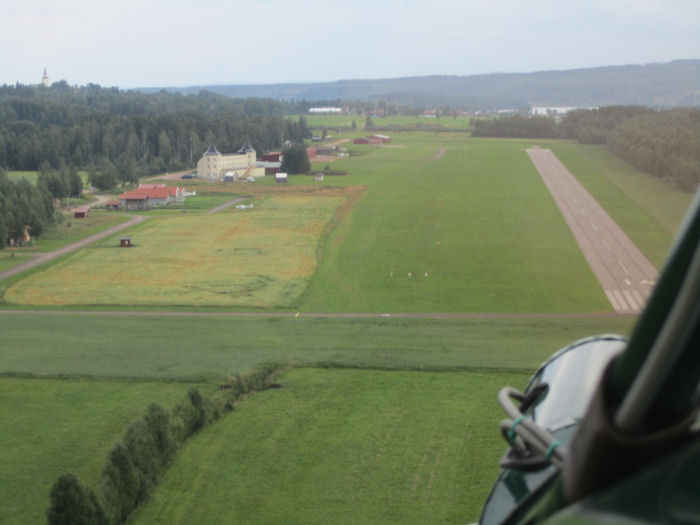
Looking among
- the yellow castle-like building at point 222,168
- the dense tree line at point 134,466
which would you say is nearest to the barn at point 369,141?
the yellow castle-like building at point 222,168

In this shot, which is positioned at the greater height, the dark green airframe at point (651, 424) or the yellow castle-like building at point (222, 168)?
the dark green airframe at point (651, 424)

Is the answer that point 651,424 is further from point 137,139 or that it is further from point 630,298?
point 137,139

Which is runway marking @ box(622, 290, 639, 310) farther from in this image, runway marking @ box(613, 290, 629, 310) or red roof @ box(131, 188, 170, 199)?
red roof @ box(131, 188, 170, 199)

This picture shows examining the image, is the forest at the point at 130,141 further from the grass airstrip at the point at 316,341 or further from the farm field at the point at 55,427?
the farm field at the point at 55,427

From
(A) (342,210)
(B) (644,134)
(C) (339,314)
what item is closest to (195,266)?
(C) (339,314)

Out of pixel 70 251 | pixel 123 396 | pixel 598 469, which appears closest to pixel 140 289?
pixel 70 251

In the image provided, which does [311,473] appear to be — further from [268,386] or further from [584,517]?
[584,517]
